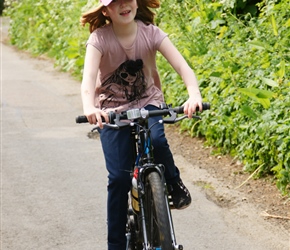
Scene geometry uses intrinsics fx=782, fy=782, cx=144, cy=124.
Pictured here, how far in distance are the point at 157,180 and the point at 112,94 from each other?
2.36 ft

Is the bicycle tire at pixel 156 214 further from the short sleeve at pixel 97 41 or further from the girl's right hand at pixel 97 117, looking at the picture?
the short sleeve at pixel 97 41

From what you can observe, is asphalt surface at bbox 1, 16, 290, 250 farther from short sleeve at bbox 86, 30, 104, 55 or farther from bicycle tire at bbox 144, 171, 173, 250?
short sleeve at bbox 86, 30, 104, 55

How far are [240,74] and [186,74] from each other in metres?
3.18

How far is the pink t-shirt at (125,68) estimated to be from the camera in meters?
4.37

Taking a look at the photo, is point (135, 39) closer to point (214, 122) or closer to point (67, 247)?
point (67, 247)

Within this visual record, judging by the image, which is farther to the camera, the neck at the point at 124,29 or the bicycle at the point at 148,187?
the neck at the point at 124,29

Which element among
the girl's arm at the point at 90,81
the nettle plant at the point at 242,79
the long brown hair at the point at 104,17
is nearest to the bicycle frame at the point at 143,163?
the girl's arm at the point at 90,81

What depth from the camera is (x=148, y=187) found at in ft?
13.1

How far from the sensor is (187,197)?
4.53 meters

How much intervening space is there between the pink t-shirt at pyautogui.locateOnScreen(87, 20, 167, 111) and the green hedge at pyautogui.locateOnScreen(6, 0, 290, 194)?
1.99m

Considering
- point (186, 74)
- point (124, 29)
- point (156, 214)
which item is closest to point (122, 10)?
point (124, 29)

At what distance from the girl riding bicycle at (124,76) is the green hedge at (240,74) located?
194 centimetres

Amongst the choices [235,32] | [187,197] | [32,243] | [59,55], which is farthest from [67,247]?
[59,55]

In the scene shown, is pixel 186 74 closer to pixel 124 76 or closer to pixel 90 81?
pixel 124 76
